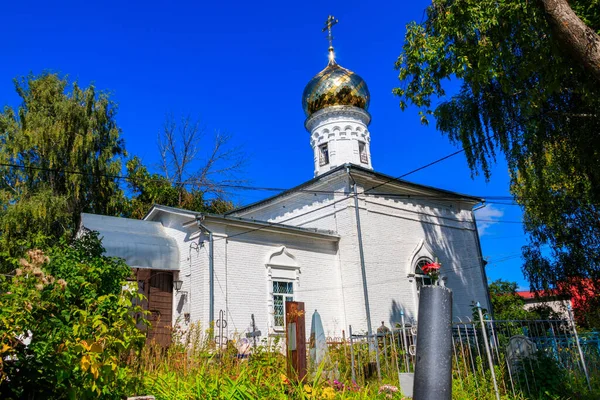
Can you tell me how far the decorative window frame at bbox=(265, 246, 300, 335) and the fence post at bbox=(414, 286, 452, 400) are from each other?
10118 mm

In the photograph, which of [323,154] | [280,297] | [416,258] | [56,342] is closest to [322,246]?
[280,297]

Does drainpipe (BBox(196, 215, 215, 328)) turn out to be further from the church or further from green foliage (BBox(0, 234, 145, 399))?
green foliage (BBox(0, 234, 145, 399))

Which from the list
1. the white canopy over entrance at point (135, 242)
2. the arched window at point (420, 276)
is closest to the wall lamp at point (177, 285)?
the white canopy over entrance at point (135, 242)

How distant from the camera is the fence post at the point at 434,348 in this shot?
2908 mm

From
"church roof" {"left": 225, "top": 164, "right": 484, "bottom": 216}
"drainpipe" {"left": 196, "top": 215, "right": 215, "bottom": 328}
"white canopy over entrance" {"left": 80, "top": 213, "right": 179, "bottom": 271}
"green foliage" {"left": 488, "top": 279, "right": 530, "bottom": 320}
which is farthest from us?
"green foliage" {"left": 488, "top": 279, "right": 530, "bottom": 320}

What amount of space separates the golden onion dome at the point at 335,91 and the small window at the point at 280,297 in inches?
320

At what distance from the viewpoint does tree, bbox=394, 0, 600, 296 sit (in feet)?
23.3

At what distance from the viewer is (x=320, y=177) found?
609 inches

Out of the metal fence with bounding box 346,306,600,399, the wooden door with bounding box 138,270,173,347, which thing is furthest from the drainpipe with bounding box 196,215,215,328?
the metal fence with bounding box 346,306,600,399

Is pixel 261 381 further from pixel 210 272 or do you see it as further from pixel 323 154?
pixel 323 154

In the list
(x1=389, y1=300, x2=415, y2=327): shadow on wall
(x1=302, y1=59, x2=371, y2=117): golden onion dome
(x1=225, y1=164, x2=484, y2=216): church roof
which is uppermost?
(x1=302, y1=59, x2=371, y2=117): golden onion dome

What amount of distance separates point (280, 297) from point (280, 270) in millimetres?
766

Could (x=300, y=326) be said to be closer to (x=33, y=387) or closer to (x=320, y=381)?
(x=320, y=381)

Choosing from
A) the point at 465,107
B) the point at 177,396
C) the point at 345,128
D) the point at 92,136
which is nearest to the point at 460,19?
the point at 465,107
